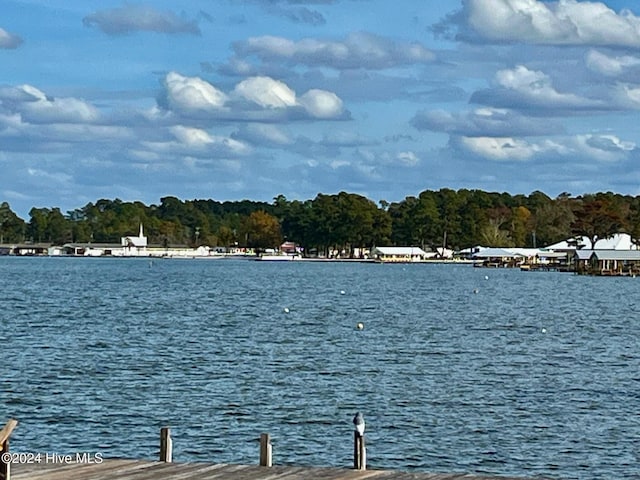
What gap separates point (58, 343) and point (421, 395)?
20.3 metres

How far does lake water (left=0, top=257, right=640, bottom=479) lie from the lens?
2544 centimetres

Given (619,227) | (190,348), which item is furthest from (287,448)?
(619,227)

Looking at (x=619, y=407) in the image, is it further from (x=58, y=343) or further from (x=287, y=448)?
(x=58, y=343)

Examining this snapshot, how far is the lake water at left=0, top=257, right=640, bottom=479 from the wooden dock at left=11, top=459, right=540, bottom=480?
6.92 metres

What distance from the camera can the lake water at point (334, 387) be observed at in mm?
25438

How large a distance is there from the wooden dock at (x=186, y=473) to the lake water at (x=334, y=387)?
6.92 m

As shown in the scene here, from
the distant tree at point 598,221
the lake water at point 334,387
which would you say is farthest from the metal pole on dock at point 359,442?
the distant tree at point 598,221

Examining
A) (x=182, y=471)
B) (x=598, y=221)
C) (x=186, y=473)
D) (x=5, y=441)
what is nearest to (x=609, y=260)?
(x=598, y=221)

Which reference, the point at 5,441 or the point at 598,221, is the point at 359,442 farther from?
the point at 598,221

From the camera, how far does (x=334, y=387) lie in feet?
115

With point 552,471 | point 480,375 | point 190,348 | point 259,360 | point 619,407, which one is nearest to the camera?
point 552,471

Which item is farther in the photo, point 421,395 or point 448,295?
point 448,295

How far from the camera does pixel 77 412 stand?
2947cm

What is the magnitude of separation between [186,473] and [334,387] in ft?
61.6
